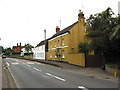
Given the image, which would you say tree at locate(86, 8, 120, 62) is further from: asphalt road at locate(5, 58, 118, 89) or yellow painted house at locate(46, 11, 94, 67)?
yellow painted house at locate(46, 11, 94, 67)

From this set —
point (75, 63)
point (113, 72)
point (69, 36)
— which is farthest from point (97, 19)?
point (69, 36)

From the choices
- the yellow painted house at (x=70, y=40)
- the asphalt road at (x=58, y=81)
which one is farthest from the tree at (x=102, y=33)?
the yellow painted house at (x=70, y=40)

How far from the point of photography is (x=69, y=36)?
1177 inches

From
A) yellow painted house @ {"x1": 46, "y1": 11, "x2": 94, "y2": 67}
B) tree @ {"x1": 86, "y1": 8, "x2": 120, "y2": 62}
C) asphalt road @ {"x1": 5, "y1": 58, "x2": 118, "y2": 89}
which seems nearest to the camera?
asphalt road @ {"x1": 5, "y1": 58, "x2": 118, "y2": 89}

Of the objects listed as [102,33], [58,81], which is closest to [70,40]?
[102,33]

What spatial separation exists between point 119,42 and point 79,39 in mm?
16997

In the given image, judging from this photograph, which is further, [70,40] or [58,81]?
[70,40]

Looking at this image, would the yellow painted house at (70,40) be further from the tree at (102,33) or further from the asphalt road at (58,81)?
the asphalt road at (58,81)

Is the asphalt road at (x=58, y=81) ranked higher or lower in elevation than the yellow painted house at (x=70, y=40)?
lower

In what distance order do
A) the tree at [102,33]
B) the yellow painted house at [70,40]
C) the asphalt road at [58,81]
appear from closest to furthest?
the asphalt road at [58,81] → the tree at [102,33] → the yellow painted house at [70,40]

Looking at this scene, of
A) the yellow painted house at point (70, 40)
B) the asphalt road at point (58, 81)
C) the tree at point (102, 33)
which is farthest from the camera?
the yellow painted house at point (70, 40)

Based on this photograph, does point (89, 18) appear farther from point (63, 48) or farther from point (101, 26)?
point (63, 48)

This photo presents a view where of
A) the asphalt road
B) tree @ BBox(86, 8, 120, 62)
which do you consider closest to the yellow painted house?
tree @ BBox(86, 8, 120, 62)

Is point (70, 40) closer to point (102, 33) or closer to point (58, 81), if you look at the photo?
point (102, 33)
